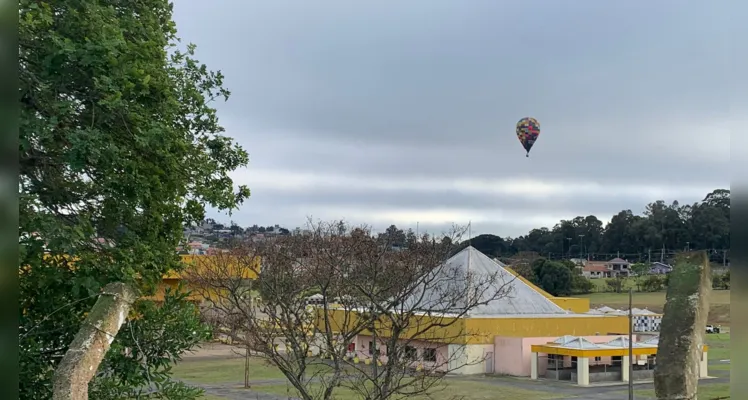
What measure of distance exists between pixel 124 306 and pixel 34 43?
14.3ft

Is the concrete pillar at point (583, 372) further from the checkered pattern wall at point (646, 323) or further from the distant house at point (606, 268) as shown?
the distant house at point (606, 268)

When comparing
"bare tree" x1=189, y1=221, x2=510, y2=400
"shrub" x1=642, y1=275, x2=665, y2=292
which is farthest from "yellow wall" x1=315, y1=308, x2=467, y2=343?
"shrub" x1=642, y1=275, x2=665, y2=292

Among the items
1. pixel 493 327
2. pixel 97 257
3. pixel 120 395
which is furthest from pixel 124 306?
pixel 493 327

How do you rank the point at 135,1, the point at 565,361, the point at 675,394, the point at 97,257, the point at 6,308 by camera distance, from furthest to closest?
1. the point at 565,361
2. the point at 135,1
3. the point at 97,257
4. the point at 675,394
5. the point at 6,308

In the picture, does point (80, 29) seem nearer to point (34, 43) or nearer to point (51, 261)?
point (34, 43)

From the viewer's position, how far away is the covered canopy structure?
29672mm

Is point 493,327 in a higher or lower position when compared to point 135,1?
lower

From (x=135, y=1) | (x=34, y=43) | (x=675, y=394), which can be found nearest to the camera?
(x=675, y=394)

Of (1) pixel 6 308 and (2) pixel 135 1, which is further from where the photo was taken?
(2) pixel 135 1

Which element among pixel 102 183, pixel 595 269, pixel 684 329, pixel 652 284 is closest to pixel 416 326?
pixel 102 183

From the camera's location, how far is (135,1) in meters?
8.27

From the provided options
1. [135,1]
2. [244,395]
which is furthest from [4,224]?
[244,395]

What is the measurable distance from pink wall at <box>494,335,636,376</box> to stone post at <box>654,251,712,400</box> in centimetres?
3123

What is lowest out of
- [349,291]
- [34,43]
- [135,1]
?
[349,291]
